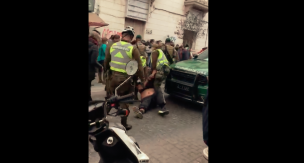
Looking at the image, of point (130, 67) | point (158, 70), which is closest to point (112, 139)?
point (130, 67)

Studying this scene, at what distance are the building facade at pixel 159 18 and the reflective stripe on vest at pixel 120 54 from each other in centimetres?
882

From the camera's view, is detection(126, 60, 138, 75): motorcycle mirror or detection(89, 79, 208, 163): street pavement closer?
detection(126, 60, 138, 75): motorcycle mirror

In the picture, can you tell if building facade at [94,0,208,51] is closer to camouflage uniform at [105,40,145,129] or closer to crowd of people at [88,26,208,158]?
crowd of people at [88,26,208,158]

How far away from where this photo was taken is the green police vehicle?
540cm

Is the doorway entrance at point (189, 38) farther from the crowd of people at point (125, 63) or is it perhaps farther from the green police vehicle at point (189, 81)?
the green police vehicle at point (189, 81)

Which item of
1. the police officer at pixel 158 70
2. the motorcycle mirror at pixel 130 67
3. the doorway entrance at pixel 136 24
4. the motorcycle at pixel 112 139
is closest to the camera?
the motorcycle at pixel 112 139

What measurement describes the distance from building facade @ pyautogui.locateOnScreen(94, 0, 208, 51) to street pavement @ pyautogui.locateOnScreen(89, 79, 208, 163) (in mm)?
7630

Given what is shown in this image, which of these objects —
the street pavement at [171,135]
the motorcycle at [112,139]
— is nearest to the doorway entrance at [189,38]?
the street pavement at [171,135]

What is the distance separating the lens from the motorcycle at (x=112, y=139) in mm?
1977

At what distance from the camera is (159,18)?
16.1 meters

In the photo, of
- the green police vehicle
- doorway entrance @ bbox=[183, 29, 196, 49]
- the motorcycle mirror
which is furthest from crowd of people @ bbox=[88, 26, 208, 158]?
doorway entrance @ bbox=[183, 29, 196, 49]
